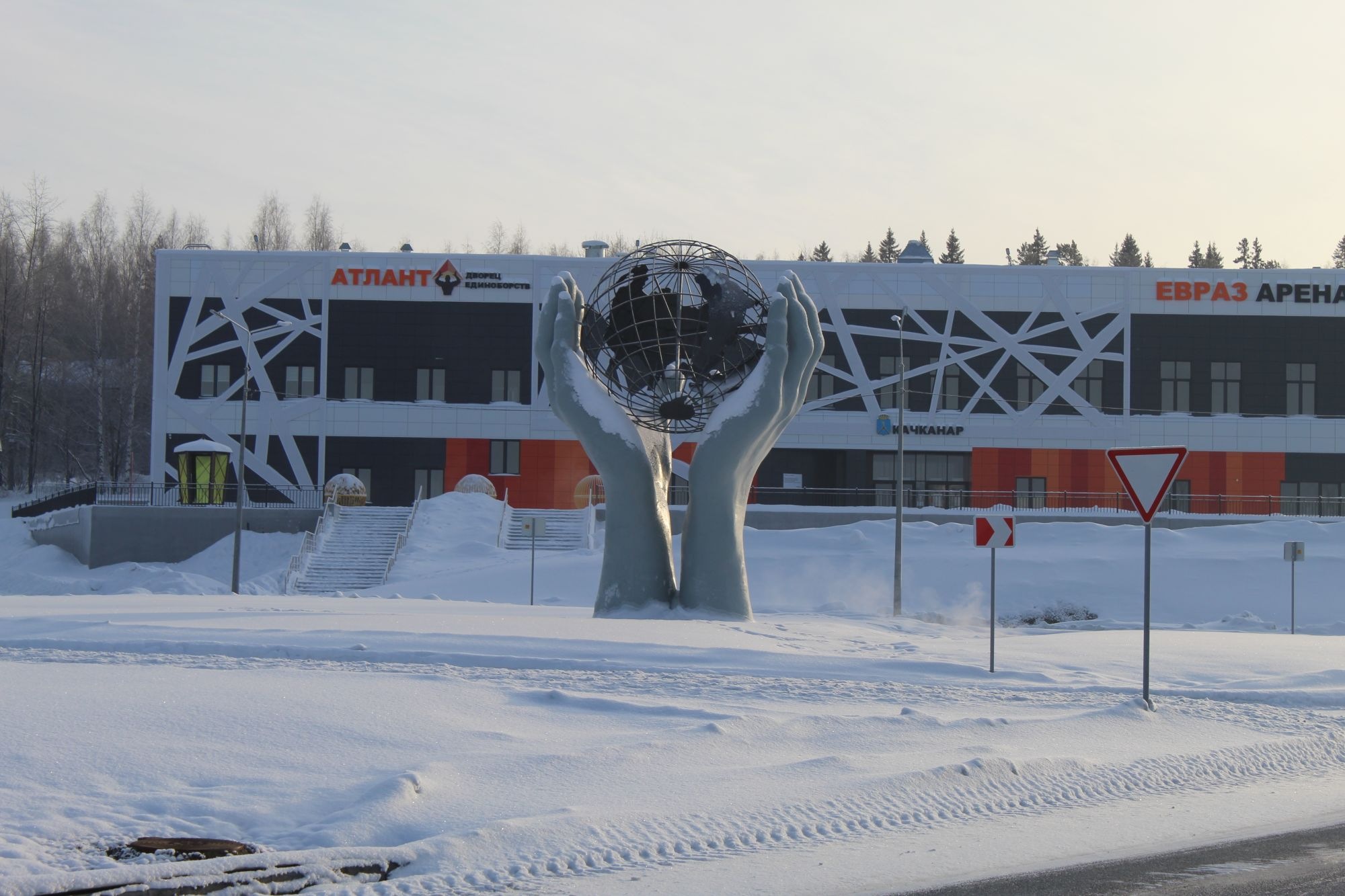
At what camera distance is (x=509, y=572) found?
126 feet

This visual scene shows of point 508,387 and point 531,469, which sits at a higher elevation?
point 508,387

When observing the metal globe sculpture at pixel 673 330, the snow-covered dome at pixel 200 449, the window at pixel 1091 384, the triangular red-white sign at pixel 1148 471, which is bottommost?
the triangular red-white sign at pixel 1148 471

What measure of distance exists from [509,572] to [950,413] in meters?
25.8

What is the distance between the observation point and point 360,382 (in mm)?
56750

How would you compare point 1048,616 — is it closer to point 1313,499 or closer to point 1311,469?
point 1313,499

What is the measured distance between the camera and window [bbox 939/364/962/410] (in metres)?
57.6

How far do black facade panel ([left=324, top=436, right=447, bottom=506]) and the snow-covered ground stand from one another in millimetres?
34841

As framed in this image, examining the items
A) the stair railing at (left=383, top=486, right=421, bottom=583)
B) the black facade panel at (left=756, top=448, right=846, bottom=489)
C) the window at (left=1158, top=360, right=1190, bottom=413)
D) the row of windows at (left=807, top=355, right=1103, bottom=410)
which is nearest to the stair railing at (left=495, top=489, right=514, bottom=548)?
the stair railing at (left=383, top=486, right=421, bottom=583)

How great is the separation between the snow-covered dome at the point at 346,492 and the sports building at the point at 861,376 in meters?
7.02

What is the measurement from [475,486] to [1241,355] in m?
33.0

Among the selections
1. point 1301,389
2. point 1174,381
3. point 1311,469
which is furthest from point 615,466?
point 1301,389

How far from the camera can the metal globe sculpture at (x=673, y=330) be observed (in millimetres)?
21281

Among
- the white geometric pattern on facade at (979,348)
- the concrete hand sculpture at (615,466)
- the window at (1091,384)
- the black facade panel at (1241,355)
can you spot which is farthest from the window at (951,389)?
the concrete hand sculpture at (615,466)

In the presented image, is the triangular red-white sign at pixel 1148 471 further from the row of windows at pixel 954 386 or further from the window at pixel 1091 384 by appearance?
the window at pixel 1091 384
